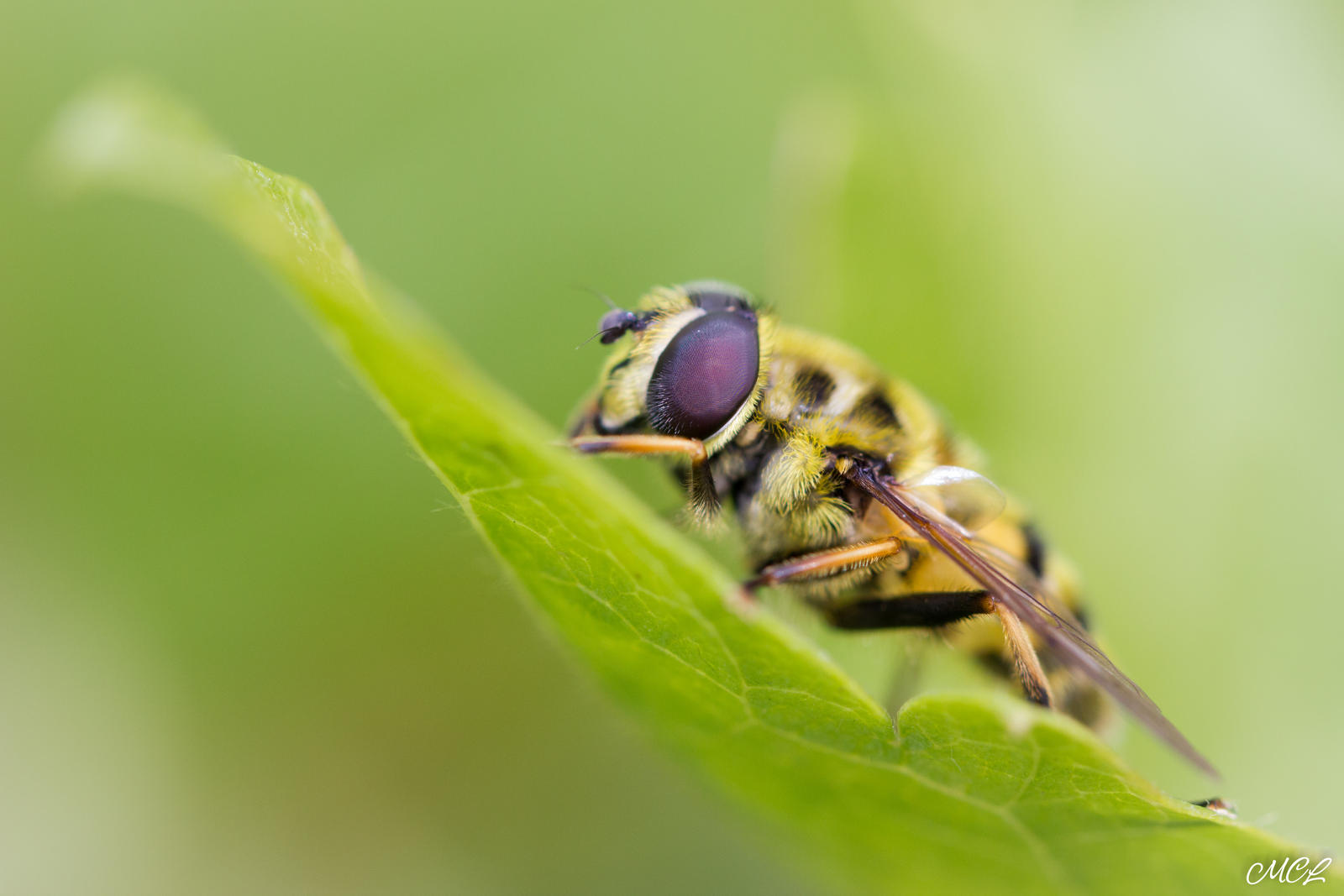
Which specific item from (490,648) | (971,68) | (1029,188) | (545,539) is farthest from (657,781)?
(971,68)

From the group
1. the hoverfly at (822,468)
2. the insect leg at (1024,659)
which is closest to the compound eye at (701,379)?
the hoverfly at (822,468)

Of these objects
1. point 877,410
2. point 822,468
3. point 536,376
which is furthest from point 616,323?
point 536,376

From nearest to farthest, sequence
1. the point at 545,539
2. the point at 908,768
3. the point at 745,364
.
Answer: the point at 545,539, the point at 908,768, the point at 745,364

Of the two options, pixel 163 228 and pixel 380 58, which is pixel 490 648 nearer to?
pixel 163 228

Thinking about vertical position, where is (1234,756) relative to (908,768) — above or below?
below
